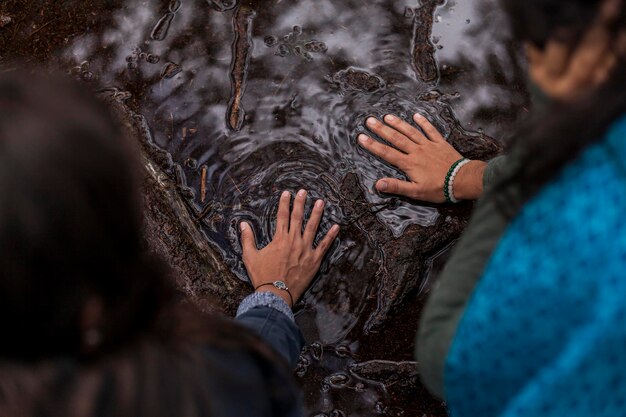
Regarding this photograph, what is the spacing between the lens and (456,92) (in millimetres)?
2477

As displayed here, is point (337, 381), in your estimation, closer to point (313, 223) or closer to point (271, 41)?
point (313, 223)

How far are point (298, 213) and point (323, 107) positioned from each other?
470 mm

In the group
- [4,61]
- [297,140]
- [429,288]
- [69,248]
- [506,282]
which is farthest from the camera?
[4,61]

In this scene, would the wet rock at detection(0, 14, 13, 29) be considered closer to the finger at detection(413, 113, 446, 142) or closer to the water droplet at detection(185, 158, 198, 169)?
the water droplet at detection(185, 158, 198, 169)

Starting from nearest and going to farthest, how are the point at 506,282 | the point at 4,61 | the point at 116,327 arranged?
1. the point at 116,327
2. the point at 506,282
3. the point at 4,61

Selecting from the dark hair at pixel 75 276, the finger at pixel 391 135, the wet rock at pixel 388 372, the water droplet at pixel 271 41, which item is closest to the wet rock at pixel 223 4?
the water droplet at pixel 271 41

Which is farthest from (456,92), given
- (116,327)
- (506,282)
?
(116,327)

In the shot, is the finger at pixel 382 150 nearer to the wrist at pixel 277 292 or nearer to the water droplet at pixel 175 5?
the wrist at pixel 277 292

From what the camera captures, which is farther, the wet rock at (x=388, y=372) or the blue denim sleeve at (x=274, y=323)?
the wet rock at (x=388, y=372)

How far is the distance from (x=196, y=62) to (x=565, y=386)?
1943 millimetres

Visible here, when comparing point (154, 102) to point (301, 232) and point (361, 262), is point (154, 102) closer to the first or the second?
point (301, 232)

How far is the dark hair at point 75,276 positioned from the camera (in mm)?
884

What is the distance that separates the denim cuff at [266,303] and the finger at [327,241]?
282 mm

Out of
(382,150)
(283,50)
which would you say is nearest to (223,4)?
(283,50)
